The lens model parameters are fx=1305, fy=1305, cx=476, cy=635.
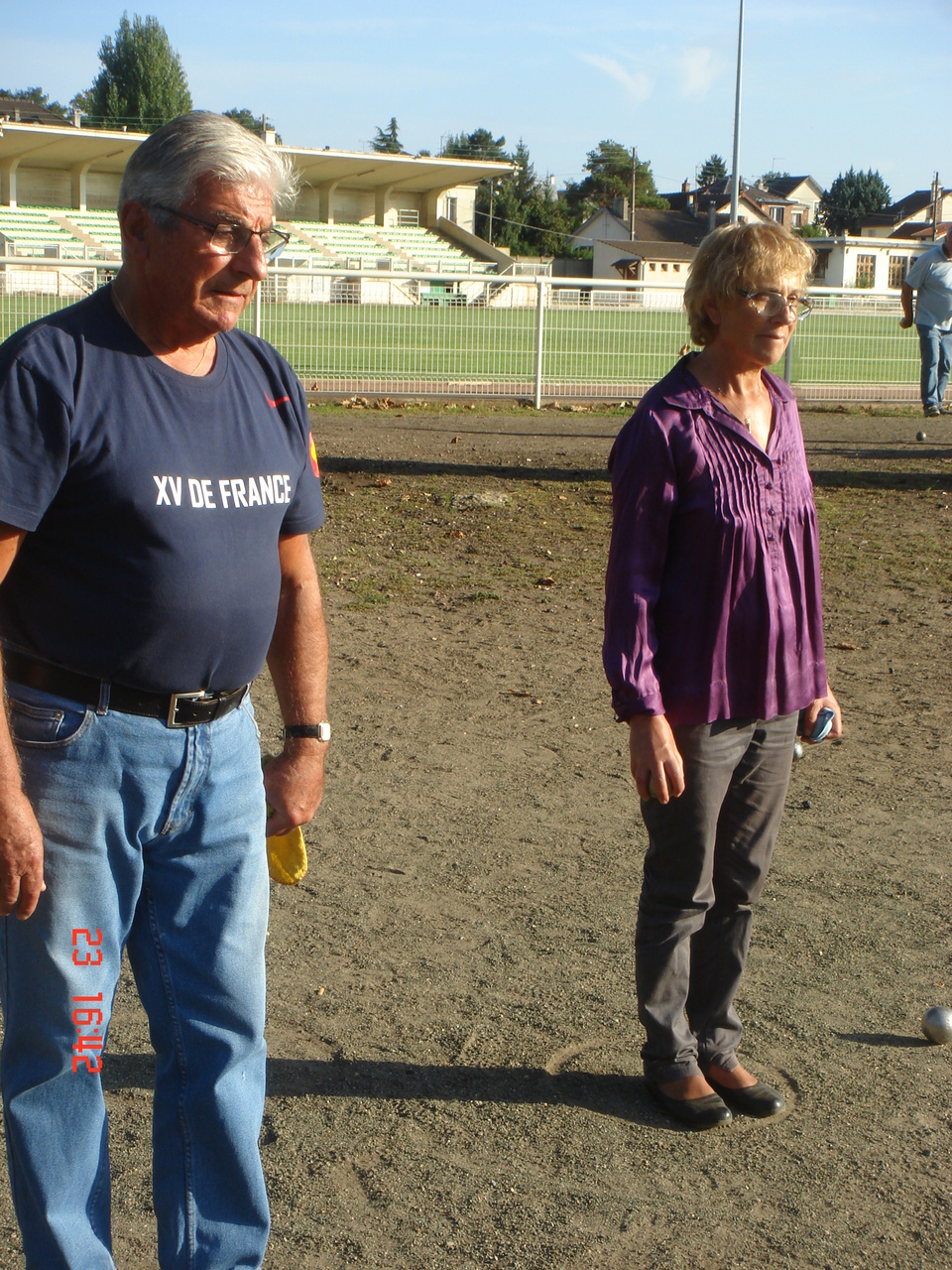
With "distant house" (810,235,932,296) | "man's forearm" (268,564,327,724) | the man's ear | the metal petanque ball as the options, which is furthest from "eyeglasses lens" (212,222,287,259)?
"distant house" (810,235,932,296)

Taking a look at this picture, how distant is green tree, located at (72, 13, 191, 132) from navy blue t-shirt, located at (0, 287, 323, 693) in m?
117

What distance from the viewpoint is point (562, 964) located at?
405 cm

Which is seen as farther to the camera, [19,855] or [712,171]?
[712,171]

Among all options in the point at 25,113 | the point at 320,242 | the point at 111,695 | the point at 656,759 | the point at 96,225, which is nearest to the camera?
the point at 111,695

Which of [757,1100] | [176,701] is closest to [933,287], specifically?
[757,1100]

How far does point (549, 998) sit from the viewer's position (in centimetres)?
386

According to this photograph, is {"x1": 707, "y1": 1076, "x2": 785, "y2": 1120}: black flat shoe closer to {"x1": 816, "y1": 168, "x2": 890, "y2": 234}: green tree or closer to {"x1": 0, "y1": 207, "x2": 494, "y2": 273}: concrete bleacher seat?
{"x1": 0, "y1": 207, "x2": 494, "y2": 273}: concrete bleacher seat

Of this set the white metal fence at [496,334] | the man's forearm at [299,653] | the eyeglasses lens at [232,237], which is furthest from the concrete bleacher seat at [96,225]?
the eyeglasses lens at [232,237]

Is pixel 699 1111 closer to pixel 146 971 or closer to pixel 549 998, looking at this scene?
pixel 549 998

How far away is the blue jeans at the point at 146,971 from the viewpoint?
7.47 ft

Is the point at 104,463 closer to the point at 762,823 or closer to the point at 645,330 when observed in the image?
the point at 762,823

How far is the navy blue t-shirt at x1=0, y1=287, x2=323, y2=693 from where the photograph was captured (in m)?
2.11

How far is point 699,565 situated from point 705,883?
0.82 m

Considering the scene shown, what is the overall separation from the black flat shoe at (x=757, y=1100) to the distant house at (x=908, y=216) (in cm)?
12954
